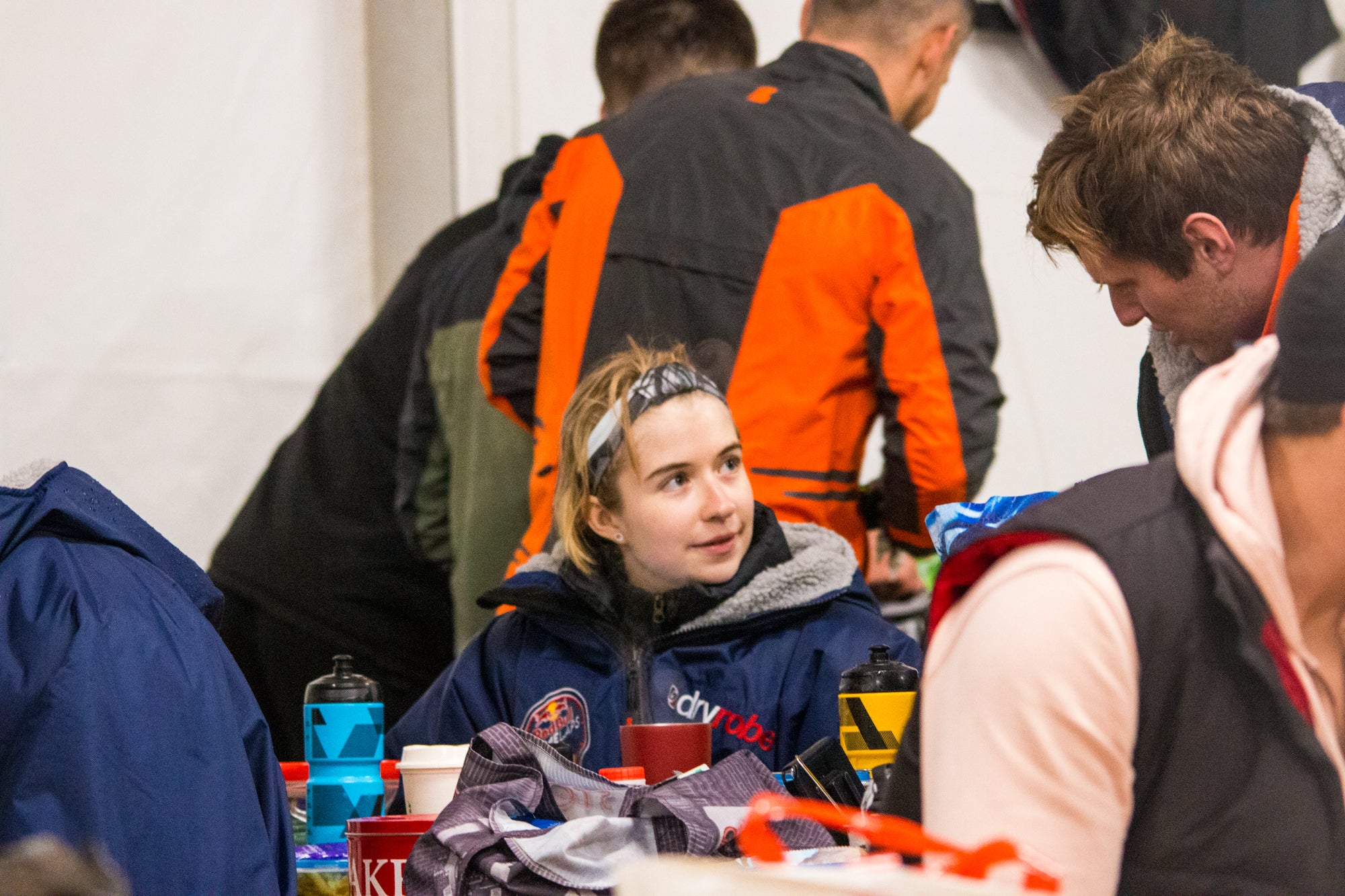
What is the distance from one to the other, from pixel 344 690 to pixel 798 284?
1.11 meters

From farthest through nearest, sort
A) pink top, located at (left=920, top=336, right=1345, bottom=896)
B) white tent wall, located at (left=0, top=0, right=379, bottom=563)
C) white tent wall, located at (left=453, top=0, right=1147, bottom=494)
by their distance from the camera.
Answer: white tent wall, located at (left=453, top=0, right=1147, bottom=494) < white tent wall, located at (left=0, top=0, right=379, bottom=563) < pink top, located at (left=920, top=336, right=1345, bottom=896)

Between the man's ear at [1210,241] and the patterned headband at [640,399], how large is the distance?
0.86 m

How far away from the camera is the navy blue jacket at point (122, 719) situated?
1.51 metres

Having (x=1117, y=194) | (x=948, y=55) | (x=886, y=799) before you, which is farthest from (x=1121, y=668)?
(x=948, y=55)

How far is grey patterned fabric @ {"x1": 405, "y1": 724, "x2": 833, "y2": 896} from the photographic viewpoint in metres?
1.52

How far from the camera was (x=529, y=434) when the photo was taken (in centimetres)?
329

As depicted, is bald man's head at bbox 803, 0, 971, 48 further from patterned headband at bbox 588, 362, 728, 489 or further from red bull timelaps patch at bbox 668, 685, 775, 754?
red bull timelaps patch at bbox 668, 685, 775, 754

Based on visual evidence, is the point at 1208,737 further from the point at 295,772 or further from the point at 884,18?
the point at 884,18

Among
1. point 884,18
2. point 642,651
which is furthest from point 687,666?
point 884,18

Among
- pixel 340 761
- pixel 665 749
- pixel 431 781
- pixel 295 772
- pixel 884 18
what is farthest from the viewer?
pixel 884 18

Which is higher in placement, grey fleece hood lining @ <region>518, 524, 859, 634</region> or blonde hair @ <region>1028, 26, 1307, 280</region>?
blonde hair @ <region>1028, 26, 1307, 280</region>

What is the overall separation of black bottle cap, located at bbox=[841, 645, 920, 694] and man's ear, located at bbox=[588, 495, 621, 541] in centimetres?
75

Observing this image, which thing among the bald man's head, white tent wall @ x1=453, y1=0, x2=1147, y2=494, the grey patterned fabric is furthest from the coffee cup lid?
white tent wall @ x1=453, y1=0, x2=1147, y2=494

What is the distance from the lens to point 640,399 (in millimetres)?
2471
